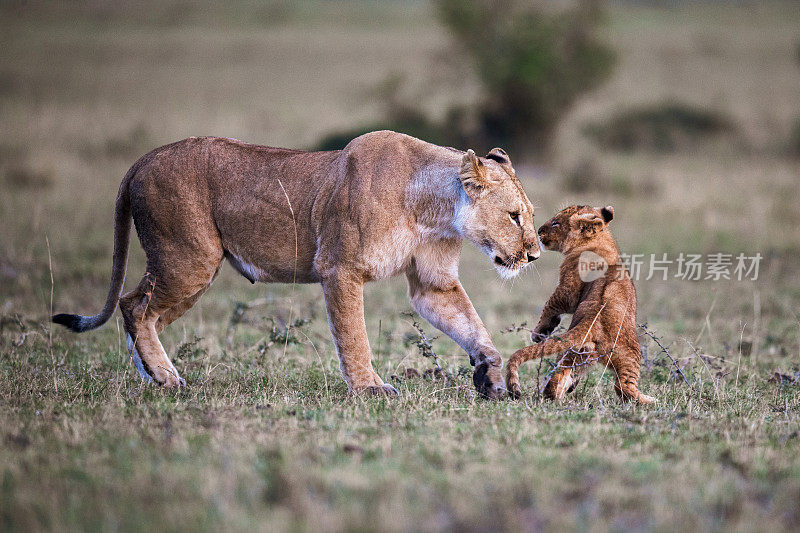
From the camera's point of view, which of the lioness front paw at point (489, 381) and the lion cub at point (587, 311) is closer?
the lion cub at point (587, 311)

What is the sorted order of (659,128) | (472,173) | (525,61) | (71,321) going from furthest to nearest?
1. (659,128)
2. (525,61)
3. (71,321)
4. (472,173)

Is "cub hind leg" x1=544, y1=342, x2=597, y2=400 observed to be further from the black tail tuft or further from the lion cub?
the black tail tuft

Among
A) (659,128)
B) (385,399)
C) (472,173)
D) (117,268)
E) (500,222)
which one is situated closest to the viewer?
(385,399)

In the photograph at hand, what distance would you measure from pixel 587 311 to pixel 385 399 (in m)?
1.31

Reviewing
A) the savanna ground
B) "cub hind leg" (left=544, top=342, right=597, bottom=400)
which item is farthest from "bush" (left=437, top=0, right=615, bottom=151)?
"cub hind leg" (left=544, top=342, right=597, bottom=400)

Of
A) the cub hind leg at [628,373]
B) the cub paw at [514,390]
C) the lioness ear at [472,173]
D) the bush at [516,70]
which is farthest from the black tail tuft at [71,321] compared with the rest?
the bush at [516,70]

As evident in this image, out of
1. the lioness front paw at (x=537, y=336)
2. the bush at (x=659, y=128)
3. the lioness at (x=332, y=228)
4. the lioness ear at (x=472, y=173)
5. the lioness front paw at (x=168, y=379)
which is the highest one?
the bush at (x=659, y=128)

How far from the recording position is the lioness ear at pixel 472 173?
5.71 m

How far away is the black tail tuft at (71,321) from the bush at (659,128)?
18.2m

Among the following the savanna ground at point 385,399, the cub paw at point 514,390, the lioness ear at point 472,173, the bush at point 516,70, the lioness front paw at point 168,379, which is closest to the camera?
the savanna ground at point 385,399

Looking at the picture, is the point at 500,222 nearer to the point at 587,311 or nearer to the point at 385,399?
the point at 587,311

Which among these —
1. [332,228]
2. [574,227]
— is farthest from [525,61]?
[332,228]

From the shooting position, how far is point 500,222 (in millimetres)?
5859

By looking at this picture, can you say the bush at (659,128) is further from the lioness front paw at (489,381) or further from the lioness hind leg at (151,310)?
the lioness hind leg at (151,310)
